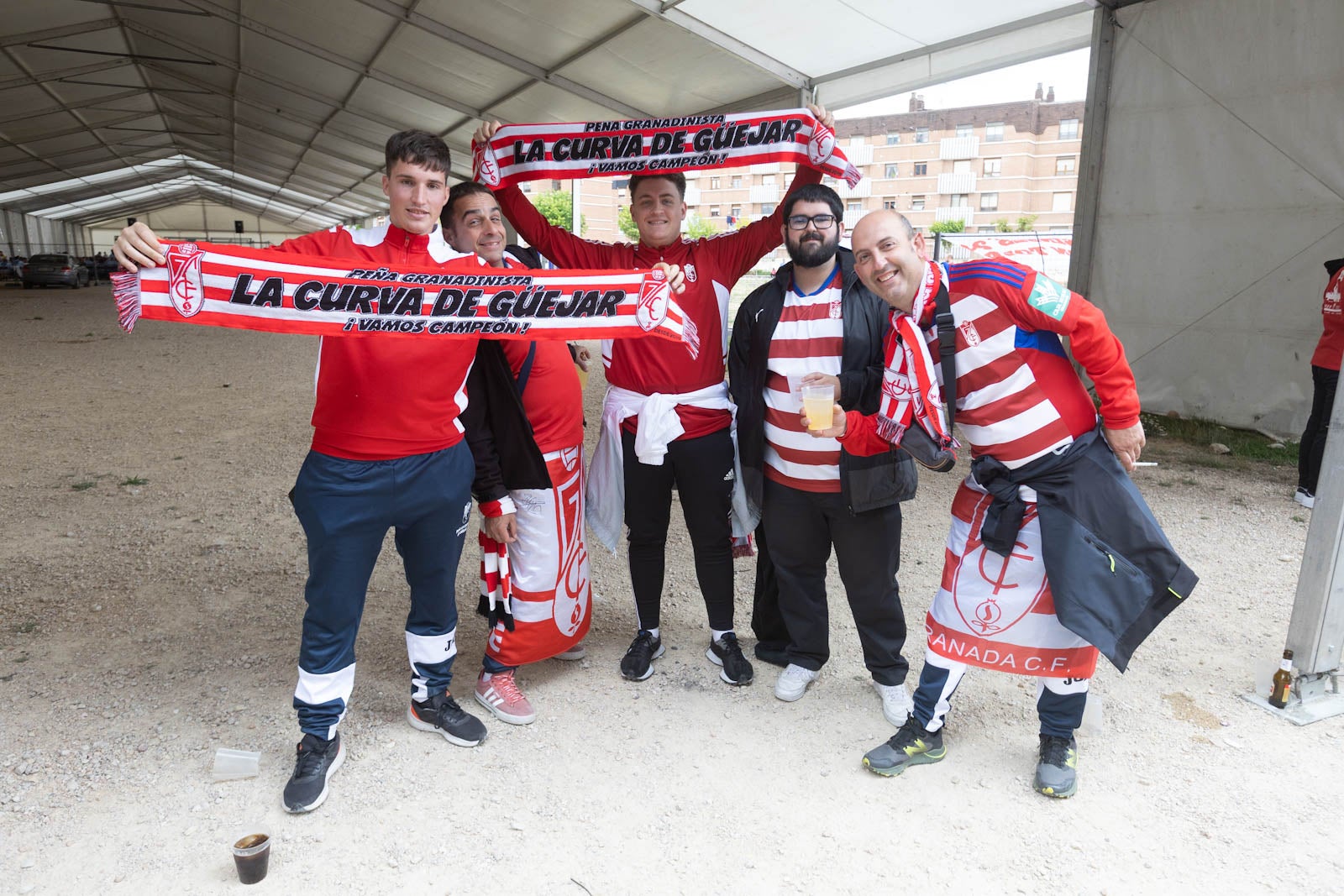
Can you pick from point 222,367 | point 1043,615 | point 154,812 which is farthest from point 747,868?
point 222,367

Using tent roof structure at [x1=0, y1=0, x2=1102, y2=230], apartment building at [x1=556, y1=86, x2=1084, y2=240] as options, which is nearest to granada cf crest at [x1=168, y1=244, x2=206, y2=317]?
tent roof structure at [x1=0, y1=0, x2=1102, y2=230]

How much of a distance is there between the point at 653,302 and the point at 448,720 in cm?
166

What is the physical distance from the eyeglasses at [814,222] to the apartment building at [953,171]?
52030mm

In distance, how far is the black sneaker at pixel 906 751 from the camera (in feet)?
9.18

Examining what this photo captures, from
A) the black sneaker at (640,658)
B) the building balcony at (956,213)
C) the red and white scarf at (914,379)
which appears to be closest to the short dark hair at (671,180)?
the red and white scarf at (914,379)

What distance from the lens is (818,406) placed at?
102 inches

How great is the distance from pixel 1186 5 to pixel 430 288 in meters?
8.37

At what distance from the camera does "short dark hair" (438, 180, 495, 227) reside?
3066 mm

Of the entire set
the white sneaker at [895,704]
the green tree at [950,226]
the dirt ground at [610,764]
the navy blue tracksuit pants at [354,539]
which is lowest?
the dirt ground at [610,764]

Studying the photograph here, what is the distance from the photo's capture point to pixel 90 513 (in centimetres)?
541

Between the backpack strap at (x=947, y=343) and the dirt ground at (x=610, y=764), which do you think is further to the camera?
the backpack strap at (x=947, y=343)

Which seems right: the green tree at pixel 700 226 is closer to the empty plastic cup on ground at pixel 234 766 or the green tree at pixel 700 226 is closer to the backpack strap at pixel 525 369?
the backpack strap at pixel 525 369

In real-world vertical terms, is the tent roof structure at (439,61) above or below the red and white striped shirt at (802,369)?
above

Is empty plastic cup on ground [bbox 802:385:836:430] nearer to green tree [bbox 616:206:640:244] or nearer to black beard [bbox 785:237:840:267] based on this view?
black beard [bbox 785:237:840:267]
